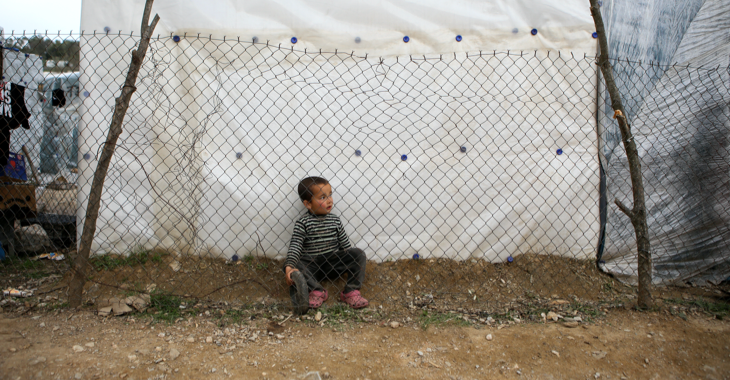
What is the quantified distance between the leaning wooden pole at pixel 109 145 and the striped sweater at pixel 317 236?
1.08 metres

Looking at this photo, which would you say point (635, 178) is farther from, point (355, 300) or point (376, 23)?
point (376, 23)

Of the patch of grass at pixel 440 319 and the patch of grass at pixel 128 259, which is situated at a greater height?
the patch of grass at pixel 128 259

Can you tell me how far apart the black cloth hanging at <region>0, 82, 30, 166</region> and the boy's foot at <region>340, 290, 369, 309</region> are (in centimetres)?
268

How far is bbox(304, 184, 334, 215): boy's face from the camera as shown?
258cm

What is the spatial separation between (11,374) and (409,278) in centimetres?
205

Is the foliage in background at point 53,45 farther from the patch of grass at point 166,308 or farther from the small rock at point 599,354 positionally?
the small rock at point 599,354

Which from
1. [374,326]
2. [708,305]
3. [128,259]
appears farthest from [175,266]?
[708,305]

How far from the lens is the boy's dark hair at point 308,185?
2598 millimetres

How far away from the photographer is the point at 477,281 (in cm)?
274

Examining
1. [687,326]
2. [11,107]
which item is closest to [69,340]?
[11,107]

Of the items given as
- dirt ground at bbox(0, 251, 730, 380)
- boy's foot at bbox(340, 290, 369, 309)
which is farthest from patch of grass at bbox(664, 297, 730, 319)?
boy's foot at bbox(340, 290, 369, 309)

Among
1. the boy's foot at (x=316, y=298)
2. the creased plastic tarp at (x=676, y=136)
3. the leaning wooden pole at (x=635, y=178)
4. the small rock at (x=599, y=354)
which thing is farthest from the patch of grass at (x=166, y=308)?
the creased plastic tarp at (x=676, y=136)

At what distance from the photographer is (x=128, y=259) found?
2707 millimetres

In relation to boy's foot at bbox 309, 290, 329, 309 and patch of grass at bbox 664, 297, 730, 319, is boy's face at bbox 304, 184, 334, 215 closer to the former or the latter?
boy's foot at bbox 309, 290, 329, 309
